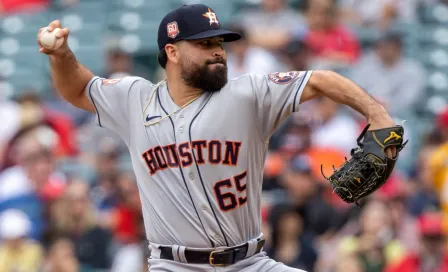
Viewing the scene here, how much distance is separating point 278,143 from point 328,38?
1.67 meters

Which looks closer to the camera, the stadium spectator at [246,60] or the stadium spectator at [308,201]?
the stadium spectator at [308,201]

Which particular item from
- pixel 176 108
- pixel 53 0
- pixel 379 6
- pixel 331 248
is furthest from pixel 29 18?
pixel 176 108

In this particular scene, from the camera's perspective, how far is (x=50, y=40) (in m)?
5.31

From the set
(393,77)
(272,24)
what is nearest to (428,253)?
(393,77)

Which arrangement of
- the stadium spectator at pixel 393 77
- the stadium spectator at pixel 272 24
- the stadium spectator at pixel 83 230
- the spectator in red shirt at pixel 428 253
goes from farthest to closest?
1. the stadium spectator at pixel 272 24
2. the stadium spectator at pixel 393 77
3. the stadium spectator at pixel 83 230
4. the spectator in red shirt at pixel 428 253

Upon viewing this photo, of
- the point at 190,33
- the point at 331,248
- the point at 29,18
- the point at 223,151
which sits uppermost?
the point at 190,33

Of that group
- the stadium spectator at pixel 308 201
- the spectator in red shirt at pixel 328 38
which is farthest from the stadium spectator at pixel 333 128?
the spectator in red shirt at pixel 328 38

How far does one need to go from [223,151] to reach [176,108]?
1.28 ft

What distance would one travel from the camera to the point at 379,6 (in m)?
11.1

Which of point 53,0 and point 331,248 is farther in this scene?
point 53,0

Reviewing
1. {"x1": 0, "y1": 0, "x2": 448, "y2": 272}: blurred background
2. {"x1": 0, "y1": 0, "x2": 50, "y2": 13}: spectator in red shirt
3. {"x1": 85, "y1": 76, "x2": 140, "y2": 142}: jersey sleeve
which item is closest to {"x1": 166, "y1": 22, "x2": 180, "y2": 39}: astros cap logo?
{"x1": 85, "y1": 76, "x2": 140, "y2": 142}: jersey sleeve

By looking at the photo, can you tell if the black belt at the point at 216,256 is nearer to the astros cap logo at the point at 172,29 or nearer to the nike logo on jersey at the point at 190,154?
the nike logo on jersey at the point at 190,154

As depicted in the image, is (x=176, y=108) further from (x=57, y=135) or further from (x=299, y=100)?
(x=57, y=135)

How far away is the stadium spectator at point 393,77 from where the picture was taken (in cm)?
1012
